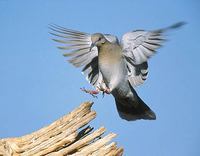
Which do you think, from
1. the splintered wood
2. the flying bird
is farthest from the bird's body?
the splintered wood

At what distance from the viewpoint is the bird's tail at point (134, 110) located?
279 inches

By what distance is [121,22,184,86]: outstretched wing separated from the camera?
21.5 feet

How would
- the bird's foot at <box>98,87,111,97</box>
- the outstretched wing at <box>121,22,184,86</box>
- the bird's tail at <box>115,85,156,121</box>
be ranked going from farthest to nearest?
1. the bird's tail at <box>115,85,156,121</box>
2. the bird's foot at <box>98,87,111,97</box>
3. the outstretched wing at <box>121,22,184,86</box>

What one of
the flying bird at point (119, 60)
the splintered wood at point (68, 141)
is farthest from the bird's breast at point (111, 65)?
the splintered wood at point (68, 141)

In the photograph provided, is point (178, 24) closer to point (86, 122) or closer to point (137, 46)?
point (137, 46)

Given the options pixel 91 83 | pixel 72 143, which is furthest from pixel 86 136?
pixel 91 83

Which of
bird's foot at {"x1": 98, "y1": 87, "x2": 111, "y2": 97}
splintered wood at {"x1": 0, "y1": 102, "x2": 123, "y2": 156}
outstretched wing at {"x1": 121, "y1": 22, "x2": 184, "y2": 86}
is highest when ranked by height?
outstretched wing at {"x1": 121, "y1": 22, "x2": 184, "y2": 86}

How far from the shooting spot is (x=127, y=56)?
22.1ft

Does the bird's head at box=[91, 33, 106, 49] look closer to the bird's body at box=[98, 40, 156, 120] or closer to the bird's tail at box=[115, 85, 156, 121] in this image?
the bird's body at box=[98, 40, 156, 120]

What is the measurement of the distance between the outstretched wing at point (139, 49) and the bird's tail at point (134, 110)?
0.37m

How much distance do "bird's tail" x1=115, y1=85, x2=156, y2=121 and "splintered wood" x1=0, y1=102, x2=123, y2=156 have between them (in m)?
1.71

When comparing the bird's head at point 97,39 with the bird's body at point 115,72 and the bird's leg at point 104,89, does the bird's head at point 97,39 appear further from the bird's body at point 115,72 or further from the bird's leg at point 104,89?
the bird's leg at point 104,89

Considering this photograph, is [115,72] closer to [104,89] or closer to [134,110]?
[104,89]

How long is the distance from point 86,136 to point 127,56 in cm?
201
